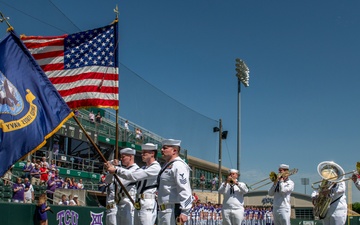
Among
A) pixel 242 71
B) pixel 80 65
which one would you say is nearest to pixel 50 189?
pixel 80 65

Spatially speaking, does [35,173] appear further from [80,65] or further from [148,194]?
[148,194]

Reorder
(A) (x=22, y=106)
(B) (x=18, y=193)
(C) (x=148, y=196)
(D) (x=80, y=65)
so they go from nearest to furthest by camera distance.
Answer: (A) (x=22, y=106) → (C) (x=148, y=196) → (D) (x=80, y=65) → (B) (x=18, y=193)

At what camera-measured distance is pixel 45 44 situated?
1027 cm

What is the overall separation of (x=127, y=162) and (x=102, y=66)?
2111 millimetres

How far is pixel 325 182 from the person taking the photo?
12227mm

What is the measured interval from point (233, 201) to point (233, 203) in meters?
0.05

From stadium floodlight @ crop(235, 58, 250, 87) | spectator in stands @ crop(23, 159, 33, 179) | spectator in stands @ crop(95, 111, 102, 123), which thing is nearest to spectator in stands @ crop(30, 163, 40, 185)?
spectator in stands @ crop(23, 159, 33, 179)

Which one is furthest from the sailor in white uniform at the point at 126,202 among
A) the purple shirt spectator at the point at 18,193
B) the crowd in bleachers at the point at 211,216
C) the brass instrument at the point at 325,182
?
the crowd in bleachers at the point at 211,216

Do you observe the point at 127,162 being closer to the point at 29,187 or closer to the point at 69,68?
the point at 69,68

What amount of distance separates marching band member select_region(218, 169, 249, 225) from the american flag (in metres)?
4.77

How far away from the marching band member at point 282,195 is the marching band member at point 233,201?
0.87 metres

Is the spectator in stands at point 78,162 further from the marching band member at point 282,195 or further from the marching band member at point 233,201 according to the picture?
the marching band member at point 282,195

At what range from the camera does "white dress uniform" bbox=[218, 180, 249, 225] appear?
13.8 meters

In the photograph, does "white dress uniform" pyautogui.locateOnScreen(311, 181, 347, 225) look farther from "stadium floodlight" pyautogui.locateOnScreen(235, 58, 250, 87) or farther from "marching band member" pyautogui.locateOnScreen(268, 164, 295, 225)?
"stadium floodlight" pyautogui.locateOnScreen(235, 58, 250, 87)
